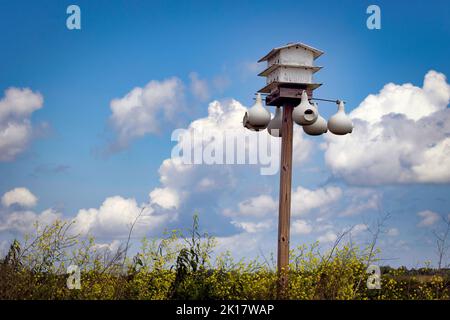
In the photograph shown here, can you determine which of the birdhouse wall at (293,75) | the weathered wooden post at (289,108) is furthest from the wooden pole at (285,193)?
the birdhouse wall at (293,75)

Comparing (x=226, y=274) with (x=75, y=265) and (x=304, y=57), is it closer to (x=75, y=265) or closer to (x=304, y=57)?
(x=75, y=265)

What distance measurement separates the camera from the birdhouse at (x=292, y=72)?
8219mm

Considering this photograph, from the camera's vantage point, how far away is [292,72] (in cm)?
826

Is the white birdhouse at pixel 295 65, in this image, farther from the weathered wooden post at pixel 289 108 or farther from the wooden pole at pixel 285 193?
the wooden pole at pixel 285 193

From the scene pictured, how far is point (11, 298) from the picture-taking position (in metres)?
6.96

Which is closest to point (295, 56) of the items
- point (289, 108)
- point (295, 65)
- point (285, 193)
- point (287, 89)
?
point (295, 65)

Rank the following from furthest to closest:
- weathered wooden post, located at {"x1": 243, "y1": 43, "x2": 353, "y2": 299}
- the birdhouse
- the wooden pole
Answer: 1. the birdhouse
2. weathered wooden post, located at {"x1": 243, "y1": 43, "x2": 353, "y2": 299}
3. the wooden pole

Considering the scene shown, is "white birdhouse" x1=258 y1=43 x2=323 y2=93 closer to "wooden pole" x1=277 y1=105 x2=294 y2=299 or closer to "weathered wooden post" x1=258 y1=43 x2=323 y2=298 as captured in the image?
"weathered wooden post" x1=258 y1=43 x2=323 y2=298

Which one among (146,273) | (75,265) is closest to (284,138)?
(146,273)

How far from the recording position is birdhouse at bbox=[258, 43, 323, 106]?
8.22 metres

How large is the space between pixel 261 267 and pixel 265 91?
2.40 m

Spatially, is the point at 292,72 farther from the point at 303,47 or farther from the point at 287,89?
the point at 303,47

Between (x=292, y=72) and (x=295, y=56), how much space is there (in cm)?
22

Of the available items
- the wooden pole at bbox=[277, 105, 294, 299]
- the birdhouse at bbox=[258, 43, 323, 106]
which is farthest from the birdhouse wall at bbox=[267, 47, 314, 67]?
the wooden pole at bbox=[277, 105, 294, 299]
